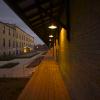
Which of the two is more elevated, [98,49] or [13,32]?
[13,32]

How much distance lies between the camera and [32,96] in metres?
9.03

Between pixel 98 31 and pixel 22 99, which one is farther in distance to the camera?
pixel 22 99

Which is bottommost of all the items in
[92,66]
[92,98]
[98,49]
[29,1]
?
[92,98]

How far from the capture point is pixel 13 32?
198 ft

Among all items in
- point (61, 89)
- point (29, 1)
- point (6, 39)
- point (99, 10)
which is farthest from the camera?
point (6, 39)

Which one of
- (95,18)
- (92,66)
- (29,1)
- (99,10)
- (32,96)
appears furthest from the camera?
(32,96)

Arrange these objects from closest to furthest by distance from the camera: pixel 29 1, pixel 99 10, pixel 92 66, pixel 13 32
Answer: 1. pixel 99 10
2. pixel 92 66
3. pixel 29 1
4. pixel 13 32

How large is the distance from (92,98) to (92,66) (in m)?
0.59

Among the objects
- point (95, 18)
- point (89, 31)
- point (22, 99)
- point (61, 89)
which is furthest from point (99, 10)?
point (61, 89)

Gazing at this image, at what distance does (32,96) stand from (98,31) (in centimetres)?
614

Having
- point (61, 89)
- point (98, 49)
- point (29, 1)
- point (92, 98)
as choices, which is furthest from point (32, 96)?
point (98, 49)

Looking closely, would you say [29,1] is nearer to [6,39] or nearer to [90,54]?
[90,54]

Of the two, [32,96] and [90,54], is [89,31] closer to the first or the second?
[90,54]

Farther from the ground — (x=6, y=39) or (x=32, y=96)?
(x=6, y=39)
